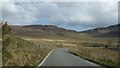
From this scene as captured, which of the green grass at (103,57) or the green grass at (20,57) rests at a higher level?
the green grass at (20,57)

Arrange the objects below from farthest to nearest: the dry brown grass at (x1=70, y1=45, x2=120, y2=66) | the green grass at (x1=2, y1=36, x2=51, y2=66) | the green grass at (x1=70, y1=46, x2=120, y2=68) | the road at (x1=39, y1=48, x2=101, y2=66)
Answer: the dry brown grass at (x1=70, y1=45, x2=120, y2=66)
the green grass at (x1=70, y1=46, x2=120, y2=68)
the road at (x1=39, y1=48, x2=101, y2=66)
the green grass at (x1=2, y1=36, x2=51, y2=66)

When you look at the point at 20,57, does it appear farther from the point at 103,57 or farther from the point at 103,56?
the point at 103,56

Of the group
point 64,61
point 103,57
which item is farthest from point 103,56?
point 64,61

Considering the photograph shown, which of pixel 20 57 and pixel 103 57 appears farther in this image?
pixel 103 57

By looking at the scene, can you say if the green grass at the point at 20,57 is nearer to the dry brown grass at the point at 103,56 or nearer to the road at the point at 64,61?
the road at the point at 64,61

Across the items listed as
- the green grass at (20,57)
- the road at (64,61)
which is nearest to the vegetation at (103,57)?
the road at (64,61)

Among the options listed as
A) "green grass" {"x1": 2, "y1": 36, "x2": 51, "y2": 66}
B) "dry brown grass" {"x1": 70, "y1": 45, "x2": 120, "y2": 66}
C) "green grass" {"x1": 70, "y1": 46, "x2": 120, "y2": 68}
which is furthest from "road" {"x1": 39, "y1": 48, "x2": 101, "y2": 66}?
"dry brown grass" {"x1": 70, "y1": 45, "x2": 120, "y2": 66}

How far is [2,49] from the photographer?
805 inches

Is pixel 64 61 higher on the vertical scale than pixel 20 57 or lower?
lower

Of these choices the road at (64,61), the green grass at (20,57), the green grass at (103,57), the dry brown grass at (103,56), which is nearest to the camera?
the green grass at (20,57)

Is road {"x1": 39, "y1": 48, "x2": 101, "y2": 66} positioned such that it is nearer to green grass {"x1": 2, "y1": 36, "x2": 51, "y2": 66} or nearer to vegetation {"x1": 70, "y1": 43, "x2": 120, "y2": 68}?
green grass {"x1": 2, "y1": 36, "x2": 51, "y2": 66}

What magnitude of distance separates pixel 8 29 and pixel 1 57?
264 cm

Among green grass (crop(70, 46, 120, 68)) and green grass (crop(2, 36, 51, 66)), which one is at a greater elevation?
green grass (crop(2, 36, 51, 66))

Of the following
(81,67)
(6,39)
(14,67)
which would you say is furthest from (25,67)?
(81,67)
